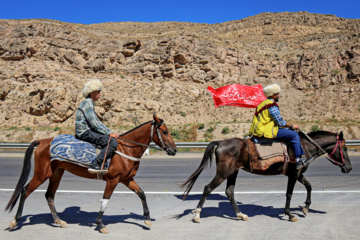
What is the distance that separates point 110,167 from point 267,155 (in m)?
3.10

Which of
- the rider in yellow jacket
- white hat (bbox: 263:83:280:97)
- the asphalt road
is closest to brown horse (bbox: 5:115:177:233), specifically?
the asphalt road

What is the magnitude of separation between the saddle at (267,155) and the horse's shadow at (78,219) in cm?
250

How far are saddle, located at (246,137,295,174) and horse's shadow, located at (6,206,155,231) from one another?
2.50 metres

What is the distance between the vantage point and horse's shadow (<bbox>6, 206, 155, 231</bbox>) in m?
6.38

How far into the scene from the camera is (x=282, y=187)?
9.98m

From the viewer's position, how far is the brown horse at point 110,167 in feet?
19.5

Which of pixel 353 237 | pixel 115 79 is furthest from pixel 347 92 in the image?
pixel 353 237

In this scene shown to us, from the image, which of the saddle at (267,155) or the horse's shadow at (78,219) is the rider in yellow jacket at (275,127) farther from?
the horse's shadow at (78,219)

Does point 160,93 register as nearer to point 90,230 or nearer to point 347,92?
point 347,92

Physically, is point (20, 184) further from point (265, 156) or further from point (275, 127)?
point (275, 127)

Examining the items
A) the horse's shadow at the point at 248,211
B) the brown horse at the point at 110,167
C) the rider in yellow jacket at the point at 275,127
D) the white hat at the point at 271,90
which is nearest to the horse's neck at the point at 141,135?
the brown horse at the point at 110,167

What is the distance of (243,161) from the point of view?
678cm

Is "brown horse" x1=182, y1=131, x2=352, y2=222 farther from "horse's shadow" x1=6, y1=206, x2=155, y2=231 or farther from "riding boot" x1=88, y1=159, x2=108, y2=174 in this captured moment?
"riding boot" x1=88, y1=159, x2=108, y2=174

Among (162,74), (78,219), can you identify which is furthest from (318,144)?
(162,74)
